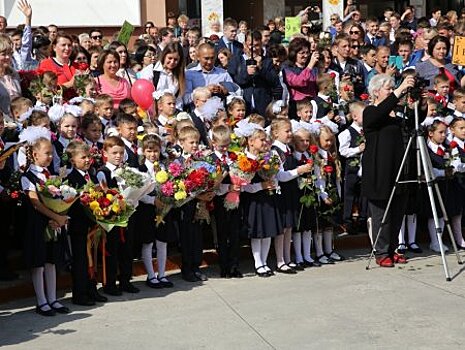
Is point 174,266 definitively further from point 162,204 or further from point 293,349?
point 293,349

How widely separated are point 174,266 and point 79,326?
7.26 feet

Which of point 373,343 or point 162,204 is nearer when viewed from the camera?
point 373,343

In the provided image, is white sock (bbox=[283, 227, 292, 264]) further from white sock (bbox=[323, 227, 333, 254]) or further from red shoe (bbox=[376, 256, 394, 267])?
red shoe (bbox=[376, 256, 394, 267])

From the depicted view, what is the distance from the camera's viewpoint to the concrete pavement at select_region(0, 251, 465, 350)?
277 inches

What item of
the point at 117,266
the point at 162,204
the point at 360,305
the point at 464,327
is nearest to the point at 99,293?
the point at 117,266

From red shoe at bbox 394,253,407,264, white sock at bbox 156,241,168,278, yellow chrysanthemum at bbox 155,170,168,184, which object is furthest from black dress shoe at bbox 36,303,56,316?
red shoe at bbox 394,253,407,264

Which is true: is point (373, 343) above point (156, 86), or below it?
below

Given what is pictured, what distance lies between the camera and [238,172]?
9070 millimetres

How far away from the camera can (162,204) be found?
883cm

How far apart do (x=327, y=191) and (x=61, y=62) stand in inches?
141

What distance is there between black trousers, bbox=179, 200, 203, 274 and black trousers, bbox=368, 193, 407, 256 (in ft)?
6.39

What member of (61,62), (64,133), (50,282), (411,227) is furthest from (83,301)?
(411,227)

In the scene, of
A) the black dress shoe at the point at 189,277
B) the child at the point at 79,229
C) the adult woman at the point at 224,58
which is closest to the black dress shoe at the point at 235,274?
the black dress shoe at the point at 189,277

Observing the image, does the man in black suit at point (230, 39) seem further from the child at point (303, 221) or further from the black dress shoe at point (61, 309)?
the black dress shoe at point (61, 309)
